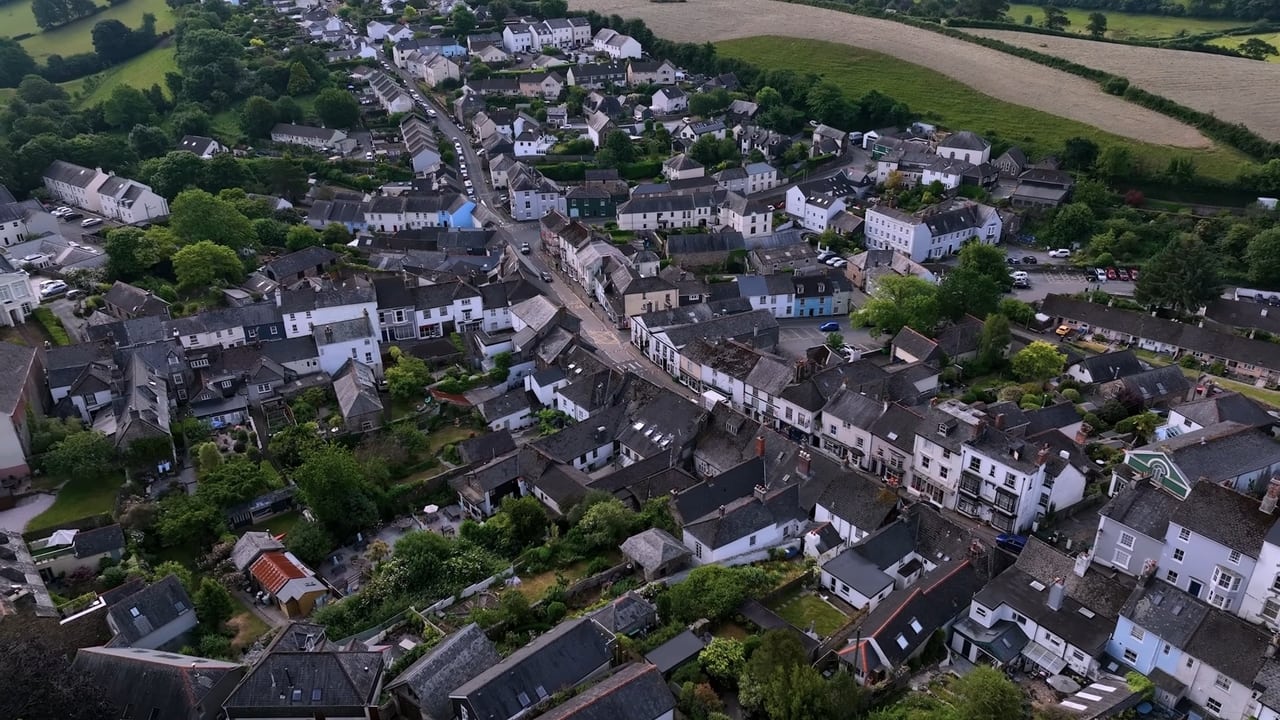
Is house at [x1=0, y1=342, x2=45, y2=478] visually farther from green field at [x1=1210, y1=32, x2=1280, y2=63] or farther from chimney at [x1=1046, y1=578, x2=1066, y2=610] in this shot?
green field at [x1=1210, y1=32, x2=1280, y2=63]

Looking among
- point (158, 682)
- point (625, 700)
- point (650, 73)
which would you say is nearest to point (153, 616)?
point (158, 682)

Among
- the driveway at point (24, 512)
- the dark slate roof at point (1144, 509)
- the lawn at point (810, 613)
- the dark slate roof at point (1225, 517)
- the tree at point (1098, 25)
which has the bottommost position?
the lawn at point (810, 613)

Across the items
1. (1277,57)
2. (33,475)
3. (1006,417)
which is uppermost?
(1277,57)

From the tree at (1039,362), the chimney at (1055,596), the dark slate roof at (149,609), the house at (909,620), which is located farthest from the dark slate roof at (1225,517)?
the dark slate roof at (149,609)

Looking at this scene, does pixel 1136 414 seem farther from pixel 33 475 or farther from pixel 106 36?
pixel 106 36

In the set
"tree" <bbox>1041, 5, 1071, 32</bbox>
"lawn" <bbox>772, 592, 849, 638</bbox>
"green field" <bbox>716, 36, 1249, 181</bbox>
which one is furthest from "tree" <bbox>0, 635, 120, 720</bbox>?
"tree" <bbox>1041, 5, 1071, 32</bbox>

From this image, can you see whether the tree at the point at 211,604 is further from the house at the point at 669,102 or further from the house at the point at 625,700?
the house at the point at 669,102

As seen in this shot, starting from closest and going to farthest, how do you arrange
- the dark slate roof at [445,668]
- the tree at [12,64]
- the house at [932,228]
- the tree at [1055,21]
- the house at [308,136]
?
the dark slate roof at [445,668]
the house at [932,228]
the house at [308,136]
the tree at [12,64]
the tree at [1055,21]

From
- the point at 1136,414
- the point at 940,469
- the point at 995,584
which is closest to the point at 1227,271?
Result: the point at 1136,414
